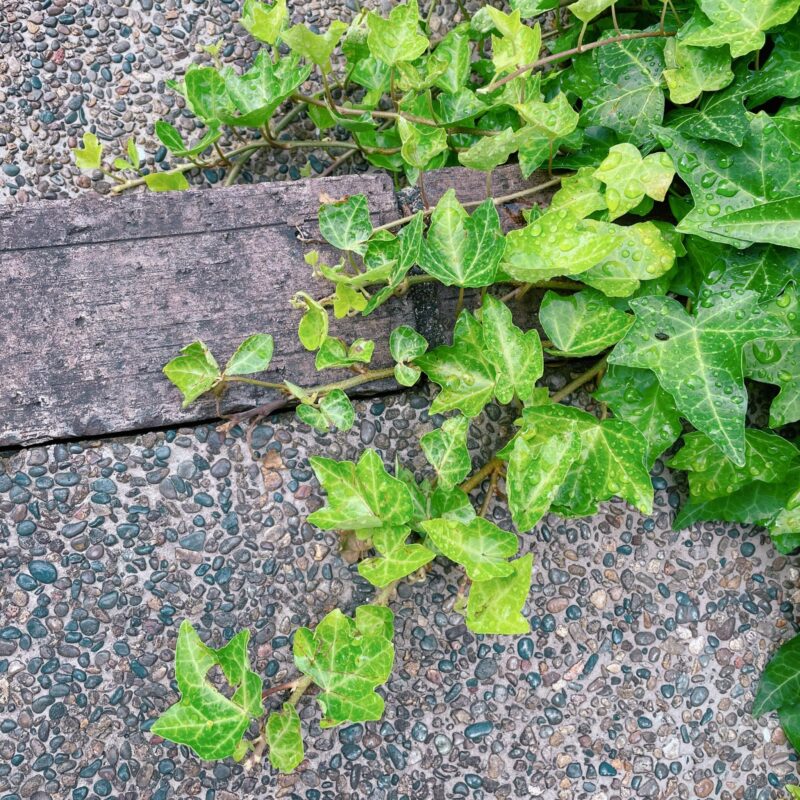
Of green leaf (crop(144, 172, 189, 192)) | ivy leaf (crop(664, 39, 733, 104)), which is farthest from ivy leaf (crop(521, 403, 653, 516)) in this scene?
green leaf (crop(144, 172, 189, 192))

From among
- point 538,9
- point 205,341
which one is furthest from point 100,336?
point 538,9

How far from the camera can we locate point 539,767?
4.36ft

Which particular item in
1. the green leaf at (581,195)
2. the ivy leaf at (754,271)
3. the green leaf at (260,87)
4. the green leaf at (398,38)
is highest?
the green leaf at (398,38)

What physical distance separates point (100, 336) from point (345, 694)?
0.73m

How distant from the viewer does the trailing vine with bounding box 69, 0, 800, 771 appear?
1098mm

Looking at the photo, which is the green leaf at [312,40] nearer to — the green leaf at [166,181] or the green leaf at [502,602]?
the green leaf at [166,181]

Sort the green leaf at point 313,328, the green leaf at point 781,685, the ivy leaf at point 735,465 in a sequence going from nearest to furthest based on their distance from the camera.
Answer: the green leaf at point 313,328 < the ivy leaf at point 735,465 < the green leaf at point 781,685

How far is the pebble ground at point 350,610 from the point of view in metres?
1.25

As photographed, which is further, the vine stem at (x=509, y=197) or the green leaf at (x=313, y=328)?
the vine stem at (x=509, y=197)

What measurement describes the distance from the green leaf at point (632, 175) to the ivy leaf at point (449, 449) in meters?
0.43

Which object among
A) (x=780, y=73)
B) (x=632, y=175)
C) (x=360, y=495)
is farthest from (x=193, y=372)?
(x=780, y=73)

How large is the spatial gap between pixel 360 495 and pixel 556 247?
491 millimetres

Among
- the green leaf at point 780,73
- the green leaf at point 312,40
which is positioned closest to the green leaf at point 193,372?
the green leaf at point 312,40

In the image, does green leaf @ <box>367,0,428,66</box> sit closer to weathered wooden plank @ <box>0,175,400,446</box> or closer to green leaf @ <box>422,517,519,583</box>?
weathered wooden plank @ <box>0,175,400,446</box>
